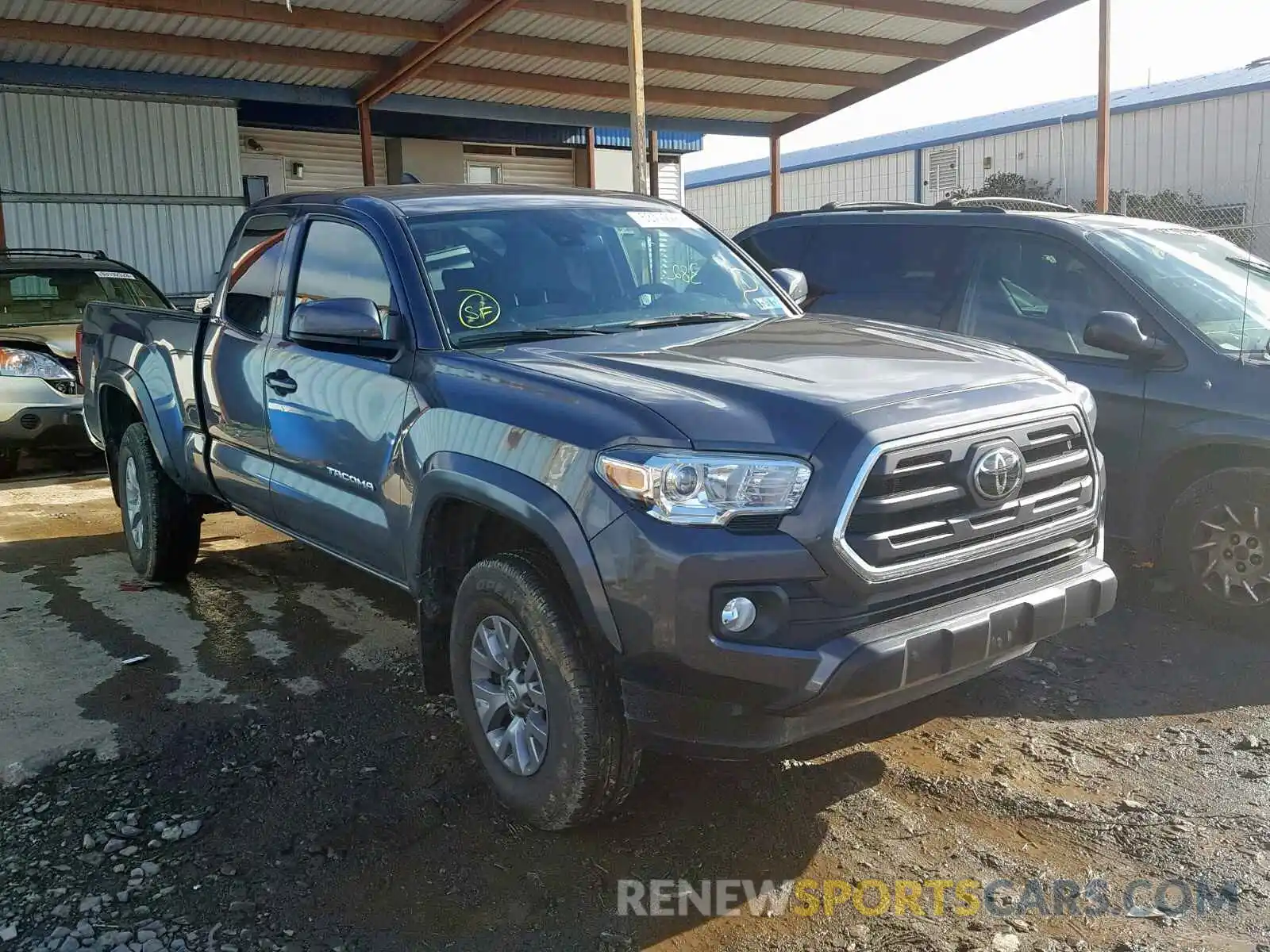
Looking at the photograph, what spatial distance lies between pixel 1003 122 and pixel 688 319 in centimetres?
2349

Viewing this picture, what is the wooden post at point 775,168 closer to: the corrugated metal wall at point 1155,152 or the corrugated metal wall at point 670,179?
the corrugated metal wall at point 670,179

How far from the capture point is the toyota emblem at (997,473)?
321cm

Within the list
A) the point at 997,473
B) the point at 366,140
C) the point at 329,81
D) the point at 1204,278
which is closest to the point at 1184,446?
the point at 1204,278

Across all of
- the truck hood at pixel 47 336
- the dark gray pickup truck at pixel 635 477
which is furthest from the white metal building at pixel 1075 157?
the truck hood at pixel 47 336

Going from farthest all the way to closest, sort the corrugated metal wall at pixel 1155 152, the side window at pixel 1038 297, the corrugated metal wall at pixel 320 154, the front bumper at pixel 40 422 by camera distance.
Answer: the corrugated metal wall at pixel 1155 152, the corrugated metal wall at pixel 320 154, the front bumper at pixel 40 422, the side window at pixel 1038 297

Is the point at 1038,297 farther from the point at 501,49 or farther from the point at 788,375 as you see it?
the point at 501,49

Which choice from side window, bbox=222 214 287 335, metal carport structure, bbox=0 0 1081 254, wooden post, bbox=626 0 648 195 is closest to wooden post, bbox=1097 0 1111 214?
metal carport structure, bbox=0 0 1081 254

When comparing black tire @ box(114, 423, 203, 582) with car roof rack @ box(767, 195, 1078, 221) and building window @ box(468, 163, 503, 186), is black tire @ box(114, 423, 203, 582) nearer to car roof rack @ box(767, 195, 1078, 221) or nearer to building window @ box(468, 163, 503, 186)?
car roof rack @ box(767, 195, 1078, 221)

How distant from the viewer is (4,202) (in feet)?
46.4

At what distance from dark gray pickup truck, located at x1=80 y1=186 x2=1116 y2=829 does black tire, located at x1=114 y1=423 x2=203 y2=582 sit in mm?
1346

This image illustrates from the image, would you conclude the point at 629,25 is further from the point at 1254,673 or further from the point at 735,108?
the point at 1254,673

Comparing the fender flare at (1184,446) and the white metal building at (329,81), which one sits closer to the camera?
the fender flare at (1184,446)

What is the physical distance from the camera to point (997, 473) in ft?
10.6

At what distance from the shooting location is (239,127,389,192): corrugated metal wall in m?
17.6
